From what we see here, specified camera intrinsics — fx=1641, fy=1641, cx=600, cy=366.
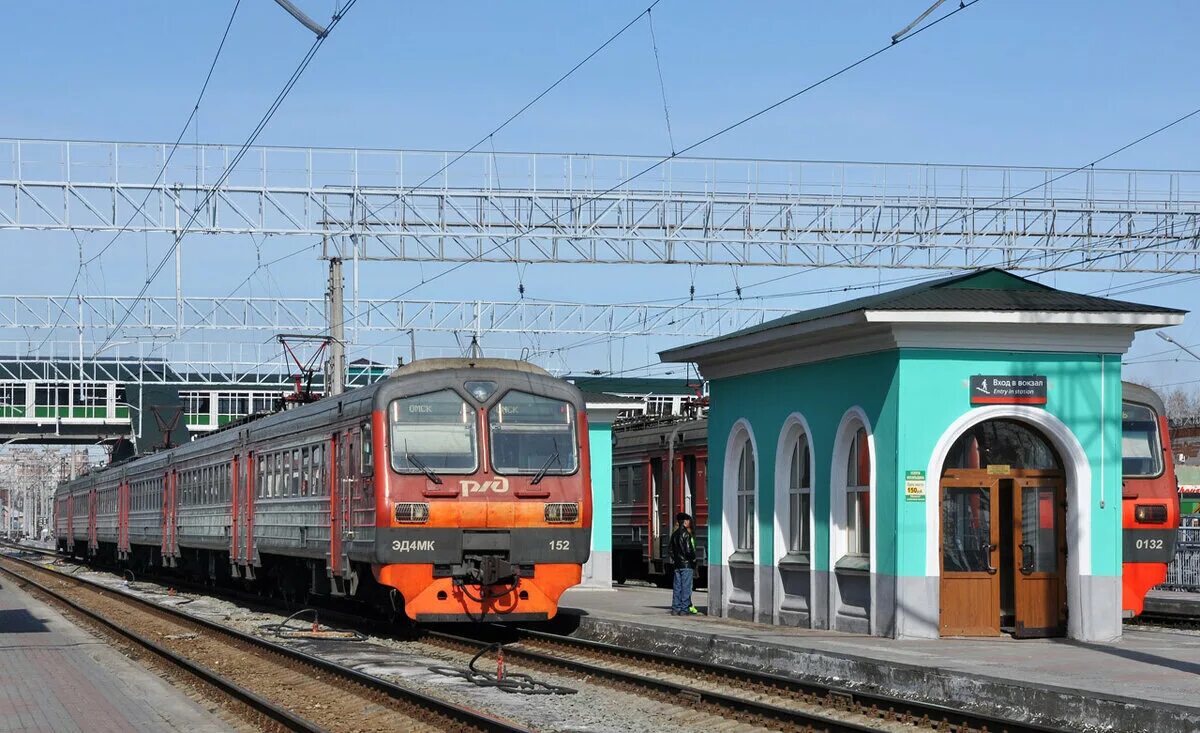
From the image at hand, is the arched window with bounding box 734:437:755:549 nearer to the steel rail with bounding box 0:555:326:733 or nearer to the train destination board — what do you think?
the train destination board

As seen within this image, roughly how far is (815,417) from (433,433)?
4.51m

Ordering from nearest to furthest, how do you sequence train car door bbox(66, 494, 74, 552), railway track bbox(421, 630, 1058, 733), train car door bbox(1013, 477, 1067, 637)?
1. railway track bbox(421, 630, 1058, 733)
2. train car door bbox(1013, 477, 1067, 637)
3. train car door bbox(66, 494, 74, 552)

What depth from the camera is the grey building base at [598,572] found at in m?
30.8

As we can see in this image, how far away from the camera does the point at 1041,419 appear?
17719mm

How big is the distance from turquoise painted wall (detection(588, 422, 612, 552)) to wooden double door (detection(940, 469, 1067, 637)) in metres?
12.6

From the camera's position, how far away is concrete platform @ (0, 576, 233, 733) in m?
13.0

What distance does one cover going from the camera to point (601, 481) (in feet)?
98.5

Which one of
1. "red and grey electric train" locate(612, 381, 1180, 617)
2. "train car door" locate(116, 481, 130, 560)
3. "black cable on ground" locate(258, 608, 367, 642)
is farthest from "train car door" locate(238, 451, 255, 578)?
"train car door" locate(116, 481, 130, 560)

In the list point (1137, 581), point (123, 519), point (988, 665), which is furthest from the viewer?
point (123, 519)

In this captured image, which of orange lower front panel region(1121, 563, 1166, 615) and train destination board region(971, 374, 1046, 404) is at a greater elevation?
train destination board region(971, 374, 1046, 404)

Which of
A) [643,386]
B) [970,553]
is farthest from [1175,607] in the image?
[643,386]

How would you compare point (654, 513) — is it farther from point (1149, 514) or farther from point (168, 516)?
point (1149, 514)

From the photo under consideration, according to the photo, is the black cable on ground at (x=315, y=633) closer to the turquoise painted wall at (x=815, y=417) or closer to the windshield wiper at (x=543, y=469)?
the windshield wiper at (x=543, y=469)

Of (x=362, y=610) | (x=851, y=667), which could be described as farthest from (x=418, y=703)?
(x=362, y=610)
